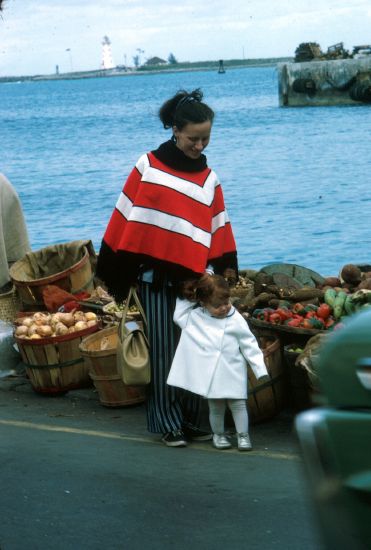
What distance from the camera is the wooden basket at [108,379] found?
7.35 meters

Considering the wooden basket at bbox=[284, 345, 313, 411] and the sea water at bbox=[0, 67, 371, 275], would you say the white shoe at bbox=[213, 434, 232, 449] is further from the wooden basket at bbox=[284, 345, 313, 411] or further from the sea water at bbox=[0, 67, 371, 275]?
the sea water at bbox=[0, 67, 371, 275]

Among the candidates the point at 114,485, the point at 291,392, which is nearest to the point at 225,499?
the point at 114,485

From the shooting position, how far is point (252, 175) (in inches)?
1615

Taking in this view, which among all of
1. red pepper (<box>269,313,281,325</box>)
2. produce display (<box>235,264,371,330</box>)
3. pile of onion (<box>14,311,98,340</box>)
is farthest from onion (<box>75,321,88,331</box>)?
red pepper (<box>269,313,281,325</box>)

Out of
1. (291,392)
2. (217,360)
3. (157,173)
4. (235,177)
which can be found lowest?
(235,177)

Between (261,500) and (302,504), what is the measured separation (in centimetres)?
23

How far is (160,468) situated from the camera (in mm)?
6043

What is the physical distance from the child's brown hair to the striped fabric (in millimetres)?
68

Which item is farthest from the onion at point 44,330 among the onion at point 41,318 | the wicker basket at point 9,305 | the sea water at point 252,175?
the sea water at point 252,175

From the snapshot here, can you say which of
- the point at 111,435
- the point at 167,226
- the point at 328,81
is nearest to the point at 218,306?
the point at 167,226

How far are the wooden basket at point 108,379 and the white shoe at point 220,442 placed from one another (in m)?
0.96

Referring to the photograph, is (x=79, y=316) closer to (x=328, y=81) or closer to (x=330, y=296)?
(x=330, y=296)

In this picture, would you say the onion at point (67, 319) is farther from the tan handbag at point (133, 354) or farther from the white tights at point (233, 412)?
the white tights at point (233, 412)

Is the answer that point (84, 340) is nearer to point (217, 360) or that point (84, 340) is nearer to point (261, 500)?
point (217, 360)
